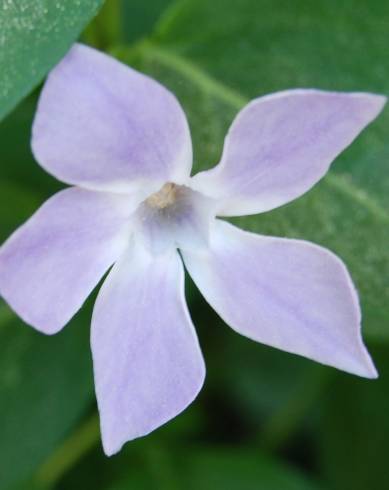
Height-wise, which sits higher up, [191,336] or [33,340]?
[191,336]

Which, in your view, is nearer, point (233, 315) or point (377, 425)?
point (233, 315)

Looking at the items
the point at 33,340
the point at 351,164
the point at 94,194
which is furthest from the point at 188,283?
the point at 94,194

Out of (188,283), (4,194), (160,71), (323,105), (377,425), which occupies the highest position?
(323,105)

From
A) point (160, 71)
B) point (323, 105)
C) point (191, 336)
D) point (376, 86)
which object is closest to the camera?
point (323, 105)

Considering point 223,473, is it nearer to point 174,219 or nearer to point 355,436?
point 355,436

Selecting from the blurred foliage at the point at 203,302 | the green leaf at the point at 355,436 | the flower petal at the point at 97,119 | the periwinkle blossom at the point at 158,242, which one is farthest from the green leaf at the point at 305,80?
the green leaf at the point at 355,436

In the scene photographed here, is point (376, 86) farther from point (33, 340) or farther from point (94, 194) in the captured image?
point (33, 340)

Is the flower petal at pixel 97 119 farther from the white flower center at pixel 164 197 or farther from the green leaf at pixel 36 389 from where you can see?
the green leaf at pixel 36 389
